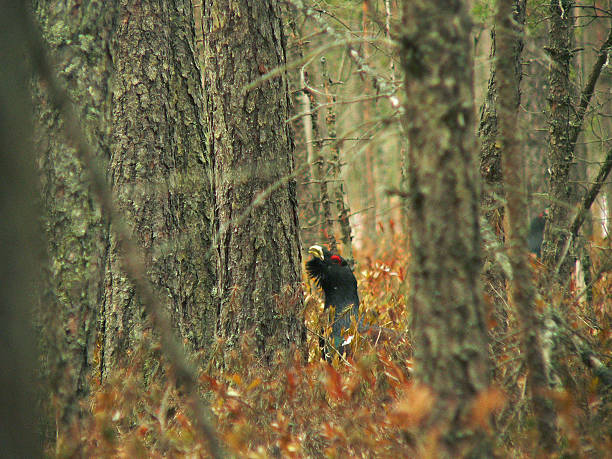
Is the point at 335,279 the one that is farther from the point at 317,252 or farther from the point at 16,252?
the point at 16,252

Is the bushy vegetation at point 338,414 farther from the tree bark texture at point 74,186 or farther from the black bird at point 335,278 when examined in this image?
the black bird at point 335,278

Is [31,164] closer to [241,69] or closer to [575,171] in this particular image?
[241,69]

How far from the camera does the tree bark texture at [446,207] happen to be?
2432mm

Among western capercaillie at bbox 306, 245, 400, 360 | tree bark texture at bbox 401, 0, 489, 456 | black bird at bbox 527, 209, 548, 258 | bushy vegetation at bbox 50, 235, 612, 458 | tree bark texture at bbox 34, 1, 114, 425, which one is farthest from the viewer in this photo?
black bird at bbox 527, 209, 548, 258

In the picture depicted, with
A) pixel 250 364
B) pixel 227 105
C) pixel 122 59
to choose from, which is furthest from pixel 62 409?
pixel 122 59

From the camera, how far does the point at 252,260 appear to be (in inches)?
207

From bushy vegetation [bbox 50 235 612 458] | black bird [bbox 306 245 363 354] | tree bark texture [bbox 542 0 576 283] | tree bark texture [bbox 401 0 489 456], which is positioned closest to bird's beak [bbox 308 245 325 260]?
black bird [bbox 306 245 363 354]

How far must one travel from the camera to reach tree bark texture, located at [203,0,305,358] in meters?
5.24

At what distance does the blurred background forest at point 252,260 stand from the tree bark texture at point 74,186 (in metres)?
0.01

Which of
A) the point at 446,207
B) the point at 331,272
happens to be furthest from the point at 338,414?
the point at 331,272

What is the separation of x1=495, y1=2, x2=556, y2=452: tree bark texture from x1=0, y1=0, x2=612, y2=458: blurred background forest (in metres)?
0.01

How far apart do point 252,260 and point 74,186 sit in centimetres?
228

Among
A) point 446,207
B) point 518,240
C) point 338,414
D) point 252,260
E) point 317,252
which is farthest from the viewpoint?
point 317,252

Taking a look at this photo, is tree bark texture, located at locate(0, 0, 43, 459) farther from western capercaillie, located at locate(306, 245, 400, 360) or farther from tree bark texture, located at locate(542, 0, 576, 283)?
tree bark texture, located at locate(542, 0, 576, 283)
